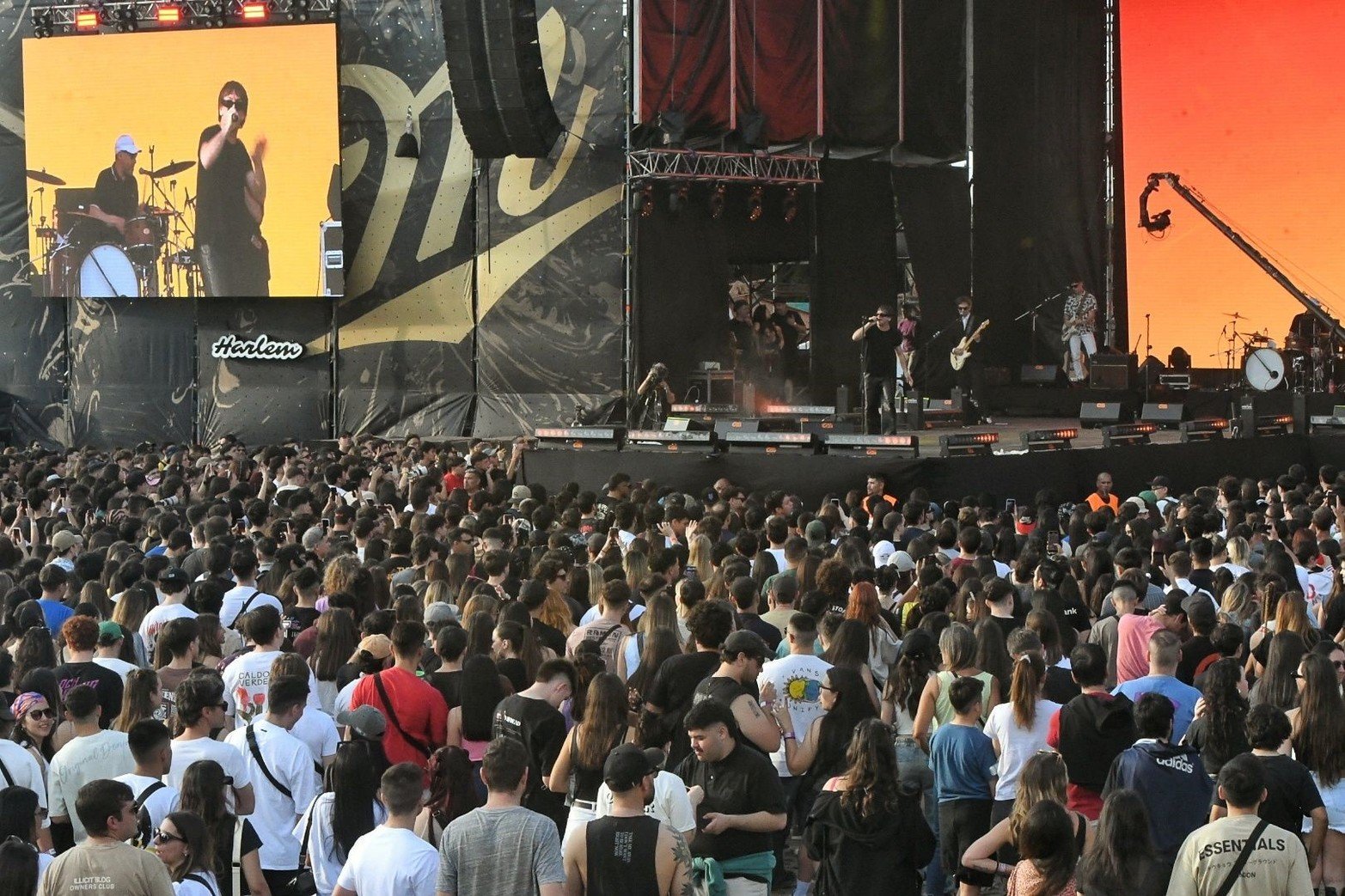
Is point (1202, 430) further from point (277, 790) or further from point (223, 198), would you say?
point (277, 790)

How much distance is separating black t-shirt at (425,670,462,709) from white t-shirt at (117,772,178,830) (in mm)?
1462

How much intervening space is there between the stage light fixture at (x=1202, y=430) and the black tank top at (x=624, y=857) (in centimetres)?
1597

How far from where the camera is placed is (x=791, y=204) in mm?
23750

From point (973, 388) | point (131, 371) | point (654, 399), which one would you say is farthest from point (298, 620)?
point (131, 371)

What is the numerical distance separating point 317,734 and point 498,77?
16.3 m

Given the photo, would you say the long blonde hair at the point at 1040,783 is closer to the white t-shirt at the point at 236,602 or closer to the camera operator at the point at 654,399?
the white t-shirt at the point at 236,602

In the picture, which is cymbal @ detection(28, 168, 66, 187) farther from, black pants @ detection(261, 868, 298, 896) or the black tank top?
the black tank top

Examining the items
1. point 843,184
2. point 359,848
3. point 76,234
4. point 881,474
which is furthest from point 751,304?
point 359,848

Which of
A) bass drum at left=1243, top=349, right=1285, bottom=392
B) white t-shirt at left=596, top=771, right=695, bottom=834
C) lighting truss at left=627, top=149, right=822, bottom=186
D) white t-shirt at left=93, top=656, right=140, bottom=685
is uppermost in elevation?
lighting truss at left=627, top=149, right=822, bottom=186

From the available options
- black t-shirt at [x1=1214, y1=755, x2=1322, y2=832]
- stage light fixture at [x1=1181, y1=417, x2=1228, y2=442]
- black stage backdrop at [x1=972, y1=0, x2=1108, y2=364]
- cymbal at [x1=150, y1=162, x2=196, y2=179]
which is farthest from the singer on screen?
black t-shirt at [x1=1214, y1=755, x2=1322, y2=832]

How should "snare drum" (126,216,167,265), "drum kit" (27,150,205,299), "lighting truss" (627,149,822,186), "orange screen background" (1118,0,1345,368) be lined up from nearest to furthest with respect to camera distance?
"lighting truss" (627,149,822,186), "drum kit" (27,150,205,299), "snare drum" (126,216,167,265), "orange screen background" (1118,0,1345,368)

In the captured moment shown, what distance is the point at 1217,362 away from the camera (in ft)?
91.5

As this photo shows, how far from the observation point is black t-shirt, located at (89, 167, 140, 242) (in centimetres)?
2573

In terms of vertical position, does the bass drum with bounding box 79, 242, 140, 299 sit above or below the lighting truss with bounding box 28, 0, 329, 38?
below
